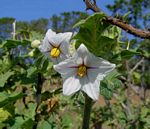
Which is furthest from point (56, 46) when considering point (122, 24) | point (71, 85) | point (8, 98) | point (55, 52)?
point (8, 98)

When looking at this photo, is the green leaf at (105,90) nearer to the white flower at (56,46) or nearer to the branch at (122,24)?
the white flower at (56,46)

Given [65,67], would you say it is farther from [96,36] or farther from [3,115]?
[3,115]

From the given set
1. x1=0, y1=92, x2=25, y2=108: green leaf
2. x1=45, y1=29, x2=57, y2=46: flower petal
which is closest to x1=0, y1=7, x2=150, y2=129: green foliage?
x1=0, y1=92, x2=25, y2=108: green leaf

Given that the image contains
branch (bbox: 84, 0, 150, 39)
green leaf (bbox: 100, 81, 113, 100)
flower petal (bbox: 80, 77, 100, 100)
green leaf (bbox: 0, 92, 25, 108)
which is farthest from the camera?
green leaf (bbox: 0, 92, 25, 108)

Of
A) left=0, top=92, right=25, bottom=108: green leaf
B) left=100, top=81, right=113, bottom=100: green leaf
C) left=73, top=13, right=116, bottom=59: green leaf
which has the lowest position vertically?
left=0, top=92, right=25, bottom=108: green leaf

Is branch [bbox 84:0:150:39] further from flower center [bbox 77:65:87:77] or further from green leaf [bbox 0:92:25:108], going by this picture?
green leaf [bbox 0:92:25:108]

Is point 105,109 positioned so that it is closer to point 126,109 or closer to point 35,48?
point 126,109

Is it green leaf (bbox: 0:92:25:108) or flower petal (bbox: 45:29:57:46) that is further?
green leaf (bbox: 0:92:25:108)
